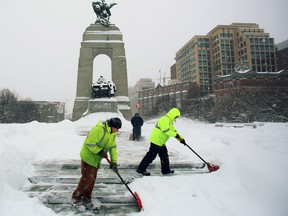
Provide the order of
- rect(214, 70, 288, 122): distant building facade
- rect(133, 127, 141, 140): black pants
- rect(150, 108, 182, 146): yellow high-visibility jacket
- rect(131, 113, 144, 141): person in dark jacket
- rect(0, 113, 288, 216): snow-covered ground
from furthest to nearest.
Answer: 1. rect(214, 70, 288, 122): distant building facade
2. rect(133, 127, 141, 140): black pants
3. rect(131, 113, 144, 141): person in dark jacket
4. rect(150, 108, 182, 146): yellow high-visibility jacket
5. rect(0, 113, 288, 216): snow-covered ground

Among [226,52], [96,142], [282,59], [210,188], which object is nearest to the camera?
[96,142]

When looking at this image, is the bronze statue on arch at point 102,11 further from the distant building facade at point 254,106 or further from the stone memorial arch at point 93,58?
the distant building facade at point 254,106

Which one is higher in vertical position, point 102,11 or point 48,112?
point 102,11

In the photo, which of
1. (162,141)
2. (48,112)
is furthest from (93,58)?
(48,112)

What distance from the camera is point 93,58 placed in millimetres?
23078

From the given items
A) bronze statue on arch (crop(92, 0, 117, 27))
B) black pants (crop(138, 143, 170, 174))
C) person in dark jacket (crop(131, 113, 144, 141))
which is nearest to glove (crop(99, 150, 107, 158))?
black pants (crop(138, 143, 170, 174))

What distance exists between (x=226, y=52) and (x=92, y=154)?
86.9 metres

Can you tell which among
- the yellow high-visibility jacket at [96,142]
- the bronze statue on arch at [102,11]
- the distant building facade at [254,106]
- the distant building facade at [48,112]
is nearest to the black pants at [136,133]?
the yellow high-visibility jacket at [96,142]

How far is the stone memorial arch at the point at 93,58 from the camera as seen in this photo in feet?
73.4

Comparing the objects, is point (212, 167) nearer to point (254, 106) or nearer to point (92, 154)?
point (92, 154)

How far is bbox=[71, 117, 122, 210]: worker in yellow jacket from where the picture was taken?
369cm

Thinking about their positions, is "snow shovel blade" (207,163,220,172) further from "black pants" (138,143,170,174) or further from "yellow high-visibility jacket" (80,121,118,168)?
"yellow high-visibility jacket" (80,121,118,168)

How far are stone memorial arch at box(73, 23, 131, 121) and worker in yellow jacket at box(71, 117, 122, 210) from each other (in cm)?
1812

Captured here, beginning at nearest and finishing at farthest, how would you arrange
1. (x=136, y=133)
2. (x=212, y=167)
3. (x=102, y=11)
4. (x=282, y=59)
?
1. (x=212, y=167)
2. (x=136, y=133)
3. (x=102, y=11)
4. (x=282, y=59)
